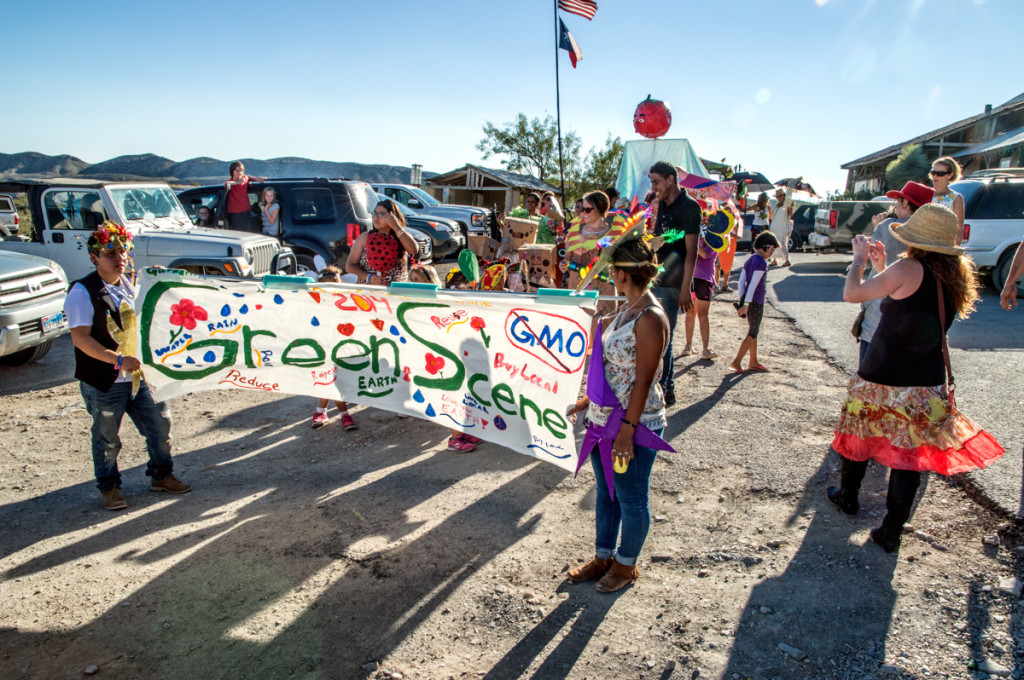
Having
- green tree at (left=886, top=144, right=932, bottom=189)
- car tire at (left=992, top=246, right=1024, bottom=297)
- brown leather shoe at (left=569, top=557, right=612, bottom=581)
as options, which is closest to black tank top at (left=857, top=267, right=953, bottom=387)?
brown leather shoe at (left=569, top=557, right=612, bottom=581)

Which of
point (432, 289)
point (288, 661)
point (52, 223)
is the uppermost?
point (52, 223)

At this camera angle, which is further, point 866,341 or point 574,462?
point 866,341

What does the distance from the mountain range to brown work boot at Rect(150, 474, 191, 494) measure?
33.7 metres

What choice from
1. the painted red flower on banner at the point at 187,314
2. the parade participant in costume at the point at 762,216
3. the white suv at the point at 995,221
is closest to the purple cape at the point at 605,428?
the painted red flower on banner at the point at 187,314

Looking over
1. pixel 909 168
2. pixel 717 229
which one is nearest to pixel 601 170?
pixel 909 168

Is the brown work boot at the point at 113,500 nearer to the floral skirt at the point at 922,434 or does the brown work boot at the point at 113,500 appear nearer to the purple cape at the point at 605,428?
the purple cape at the point at 605,428

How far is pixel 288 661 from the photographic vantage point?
2.76 metres

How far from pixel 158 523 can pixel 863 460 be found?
4371 mm

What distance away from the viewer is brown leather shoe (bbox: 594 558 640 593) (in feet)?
10.5

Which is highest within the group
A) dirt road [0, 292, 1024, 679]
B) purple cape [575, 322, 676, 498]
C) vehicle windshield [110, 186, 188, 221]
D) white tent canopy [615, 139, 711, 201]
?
white tent canopy [615, 139, 711, 201]

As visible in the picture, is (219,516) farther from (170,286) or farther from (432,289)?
(432,289)

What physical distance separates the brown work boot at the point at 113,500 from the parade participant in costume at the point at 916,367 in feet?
15.5

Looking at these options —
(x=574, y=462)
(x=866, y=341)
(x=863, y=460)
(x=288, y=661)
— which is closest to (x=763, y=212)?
(x=866, y=341)

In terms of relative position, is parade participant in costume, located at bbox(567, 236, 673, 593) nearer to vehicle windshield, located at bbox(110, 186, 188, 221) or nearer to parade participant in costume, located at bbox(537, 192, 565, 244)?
parade participant in costume, located at bbox(537, 192, 565, 244)
